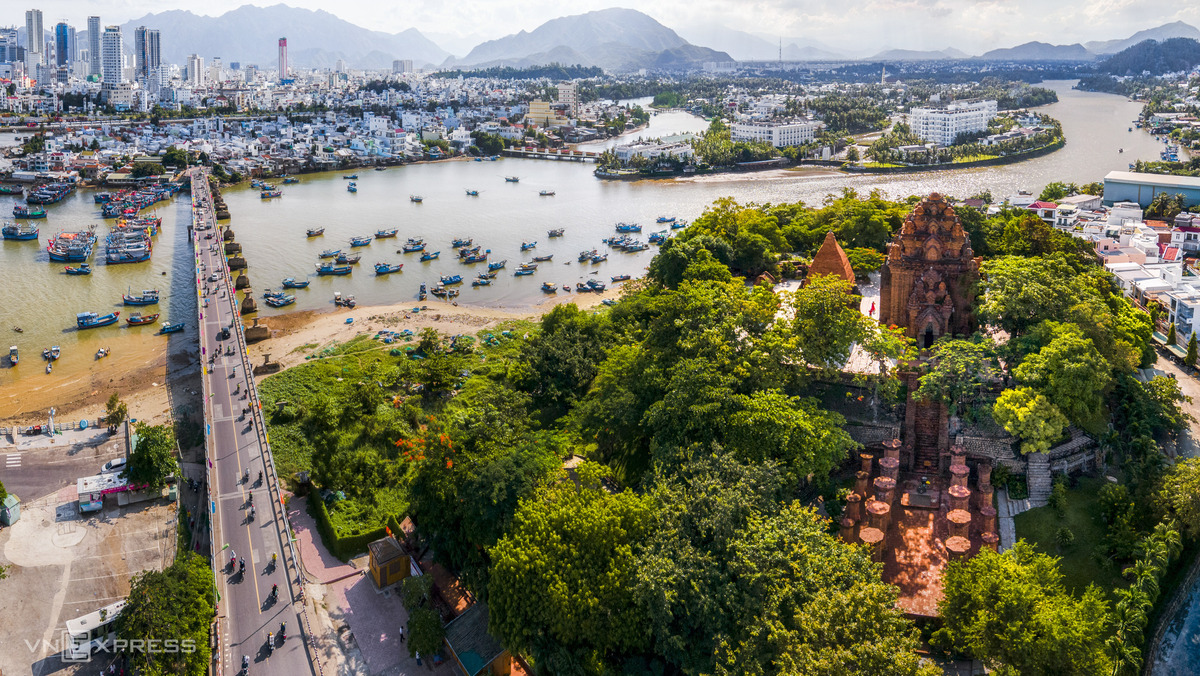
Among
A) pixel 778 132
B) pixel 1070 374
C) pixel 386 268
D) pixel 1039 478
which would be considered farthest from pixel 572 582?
pixel 778 132

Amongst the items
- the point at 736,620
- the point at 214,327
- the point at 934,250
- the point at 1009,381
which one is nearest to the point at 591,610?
the point at 736,620

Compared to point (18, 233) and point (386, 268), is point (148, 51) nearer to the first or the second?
point (18, 233)

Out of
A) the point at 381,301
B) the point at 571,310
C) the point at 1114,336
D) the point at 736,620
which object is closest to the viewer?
the point at 736,620

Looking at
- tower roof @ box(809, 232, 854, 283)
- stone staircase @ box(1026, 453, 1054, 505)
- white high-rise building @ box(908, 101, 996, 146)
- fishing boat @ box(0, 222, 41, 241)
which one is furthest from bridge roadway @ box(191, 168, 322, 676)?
white high-rise building @ box(908, 101, 996, 146)

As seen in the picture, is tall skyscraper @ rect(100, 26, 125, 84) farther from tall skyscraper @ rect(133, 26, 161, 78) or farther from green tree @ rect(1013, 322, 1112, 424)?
green tree @ rect(1013, 322, 1112, 424)

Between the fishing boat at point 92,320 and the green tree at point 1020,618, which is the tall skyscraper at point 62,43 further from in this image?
the green tree at point 1020,618

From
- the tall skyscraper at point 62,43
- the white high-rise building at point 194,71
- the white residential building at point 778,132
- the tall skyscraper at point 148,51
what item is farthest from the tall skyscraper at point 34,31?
the white residential building at point 778,132

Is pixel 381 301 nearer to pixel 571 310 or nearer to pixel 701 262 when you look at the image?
pixel 571 310
